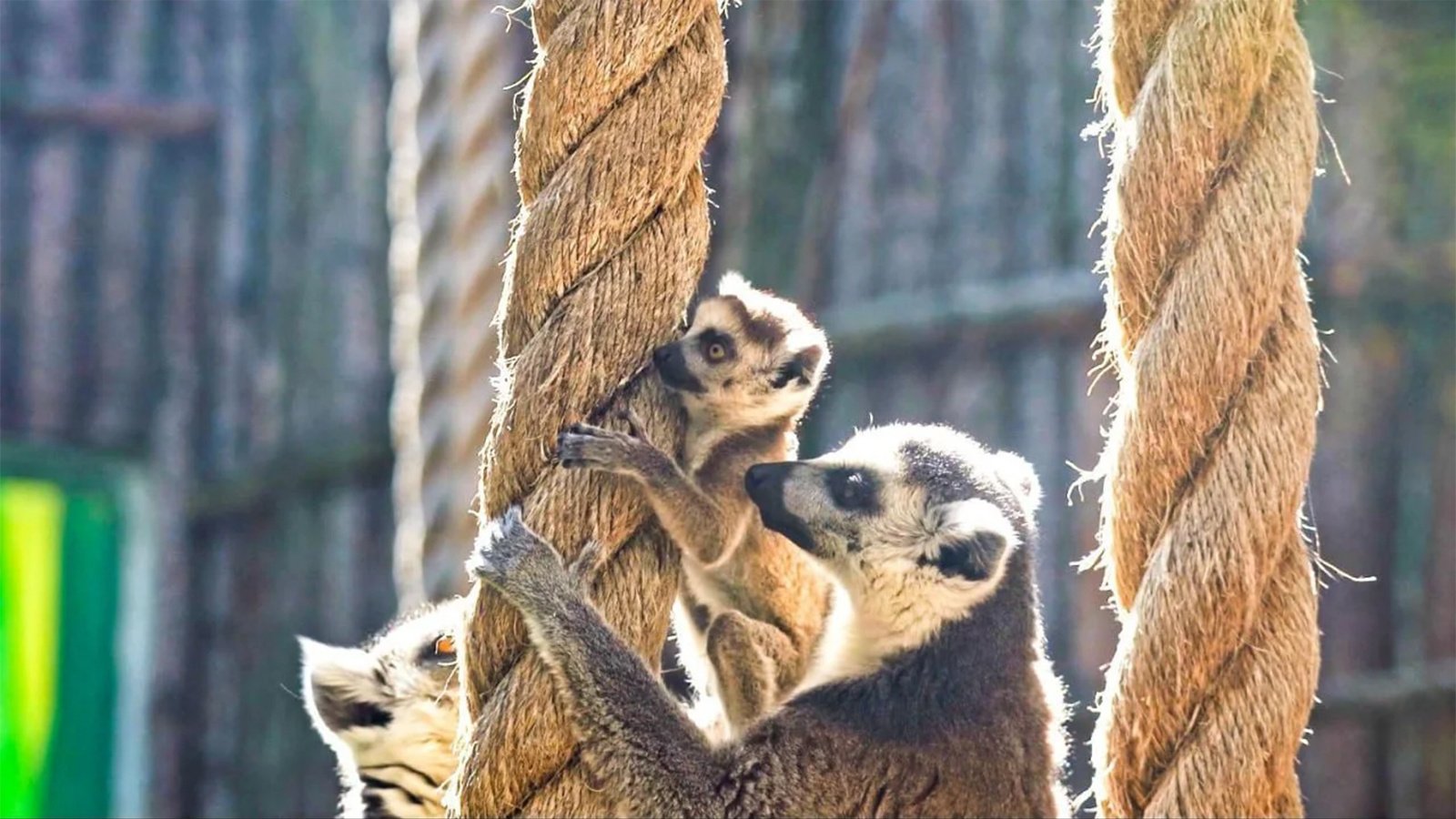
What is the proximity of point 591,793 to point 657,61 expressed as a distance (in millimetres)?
1022

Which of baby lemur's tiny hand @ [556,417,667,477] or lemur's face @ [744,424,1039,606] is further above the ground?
lemur's face @ [744,424,1039,606]

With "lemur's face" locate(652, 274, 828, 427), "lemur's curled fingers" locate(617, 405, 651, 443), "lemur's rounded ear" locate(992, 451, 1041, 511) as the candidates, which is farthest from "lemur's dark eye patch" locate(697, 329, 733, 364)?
"lemur's curled fingers" locate(617, 405, 651, 443)

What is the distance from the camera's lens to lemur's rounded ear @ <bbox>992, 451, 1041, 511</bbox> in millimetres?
3785

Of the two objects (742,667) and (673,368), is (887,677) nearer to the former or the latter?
(742,667)

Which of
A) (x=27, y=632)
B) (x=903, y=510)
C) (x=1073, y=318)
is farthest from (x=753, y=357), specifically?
(x=27, y=632)

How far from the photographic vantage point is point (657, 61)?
2.37 meters

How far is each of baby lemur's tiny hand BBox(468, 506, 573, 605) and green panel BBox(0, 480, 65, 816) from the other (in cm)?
676

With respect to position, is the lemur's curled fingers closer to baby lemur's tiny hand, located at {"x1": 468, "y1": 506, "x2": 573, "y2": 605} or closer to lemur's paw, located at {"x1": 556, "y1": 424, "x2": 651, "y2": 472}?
lemur's paw, located at {"x1": 556, "y1": 424, "x2": 651, "y2": 472}

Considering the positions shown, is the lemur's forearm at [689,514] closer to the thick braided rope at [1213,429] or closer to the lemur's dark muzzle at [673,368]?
the lemur's dark muzzle at [673,368]

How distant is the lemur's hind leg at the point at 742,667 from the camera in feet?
11.6

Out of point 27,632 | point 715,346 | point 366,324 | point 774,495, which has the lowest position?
point 774,495

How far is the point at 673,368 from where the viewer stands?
2713mm

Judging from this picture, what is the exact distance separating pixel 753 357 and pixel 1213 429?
1.70 meters

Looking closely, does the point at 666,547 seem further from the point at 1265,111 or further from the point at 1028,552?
the point at 1028,552
